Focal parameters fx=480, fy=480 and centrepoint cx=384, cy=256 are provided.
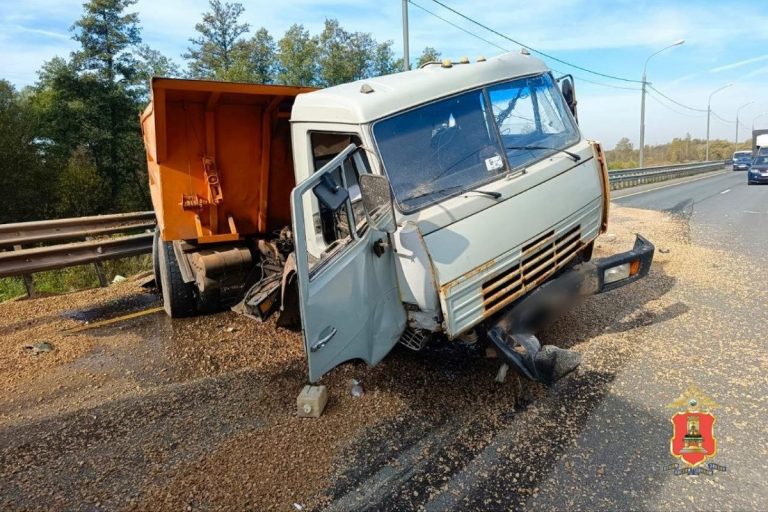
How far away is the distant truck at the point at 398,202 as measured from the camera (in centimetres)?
289

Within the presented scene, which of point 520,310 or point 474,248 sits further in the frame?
point 520,310

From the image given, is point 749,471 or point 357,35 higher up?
point 357,35

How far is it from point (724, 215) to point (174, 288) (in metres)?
11.6

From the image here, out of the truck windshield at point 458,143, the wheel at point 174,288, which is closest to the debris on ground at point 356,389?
the truck windshield at point 458,143

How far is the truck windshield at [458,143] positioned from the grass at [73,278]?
6.41 metres

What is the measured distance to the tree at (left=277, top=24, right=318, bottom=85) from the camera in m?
31.0

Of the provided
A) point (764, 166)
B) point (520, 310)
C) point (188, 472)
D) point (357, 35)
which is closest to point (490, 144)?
point (520, 310)

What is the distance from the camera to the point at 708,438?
278 centimetres

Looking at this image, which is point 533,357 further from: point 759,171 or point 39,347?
point 759,171

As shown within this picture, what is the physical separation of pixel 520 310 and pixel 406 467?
1274mm

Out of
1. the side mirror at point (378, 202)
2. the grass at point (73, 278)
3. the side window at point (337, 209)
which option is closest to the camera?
the side mirror at point (378, 202)

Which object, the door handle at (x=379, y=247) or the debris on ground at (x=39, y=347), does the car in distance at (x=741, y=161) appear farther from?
the debris on ground at (x=39, y=347)

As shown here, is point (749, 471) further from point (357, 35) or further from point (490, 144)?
point (357, 35)

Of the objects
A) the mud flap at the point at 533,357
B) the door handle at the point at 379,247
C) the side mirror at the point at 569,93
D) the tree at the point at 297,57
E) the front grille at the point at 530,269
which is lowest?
the mud flap at the point at 533,357
